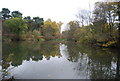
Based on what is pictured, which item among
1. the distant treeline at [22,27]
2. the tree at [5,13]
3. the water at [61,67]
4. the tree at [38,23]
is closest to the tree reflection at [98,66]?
the water at [61,67]

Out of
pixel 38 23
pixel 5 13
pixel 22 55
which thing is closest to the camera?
pixel 22 55

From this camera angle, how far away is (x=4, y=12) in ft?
119

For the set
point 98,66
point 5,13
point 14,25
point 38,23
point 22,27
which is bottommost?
point 98,66

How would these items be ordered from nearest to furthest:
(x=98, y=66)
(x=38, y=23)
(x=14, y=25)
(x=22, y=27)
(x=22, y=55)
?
(x=98, y=66) < (x=22, y=55) < (x=14, y=25) < (x=22, y=27) < (x=38, y=23)

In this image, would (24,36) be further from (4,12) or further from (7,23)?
(4,12)

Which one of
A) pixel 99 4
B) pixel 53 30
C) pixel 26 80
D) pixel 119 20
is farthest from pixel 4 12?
pixel 26 80

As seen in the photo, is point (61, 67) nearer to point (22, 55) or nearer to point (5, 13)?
point (22, 55)

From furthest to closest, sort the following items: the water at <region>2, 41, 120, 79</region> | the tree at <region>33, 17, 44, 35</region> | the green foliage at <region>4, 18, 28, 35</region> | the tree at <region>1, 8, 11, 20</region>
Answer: the tree at <region>33, 17, 44, 35</region>, the tree at <region>1, 8, 11, 20</region>, the green foliage at <region>4, 18, 28, 35</region>, the water at <region>2, 41, 120, 79</region>

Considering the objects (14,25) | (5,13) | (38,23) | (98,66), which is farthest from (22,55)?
(38,23)

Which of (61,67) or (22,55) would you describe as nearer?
(61,67)

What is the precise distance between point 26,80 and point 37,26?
1617 inches

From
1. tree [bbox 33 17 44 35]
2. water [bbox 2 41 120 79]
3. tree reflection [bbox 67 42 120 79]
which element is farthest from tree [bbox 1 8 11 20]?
tree reflection [bbox 67 42 120 79]

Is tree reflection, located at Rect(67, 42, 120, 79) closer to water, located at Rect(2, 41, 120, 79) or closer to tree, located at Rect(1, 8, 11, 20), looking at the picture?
water, located at Rect(2, 41, 120, 79)

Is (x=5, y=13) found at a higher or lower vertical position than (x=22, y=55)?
higher
